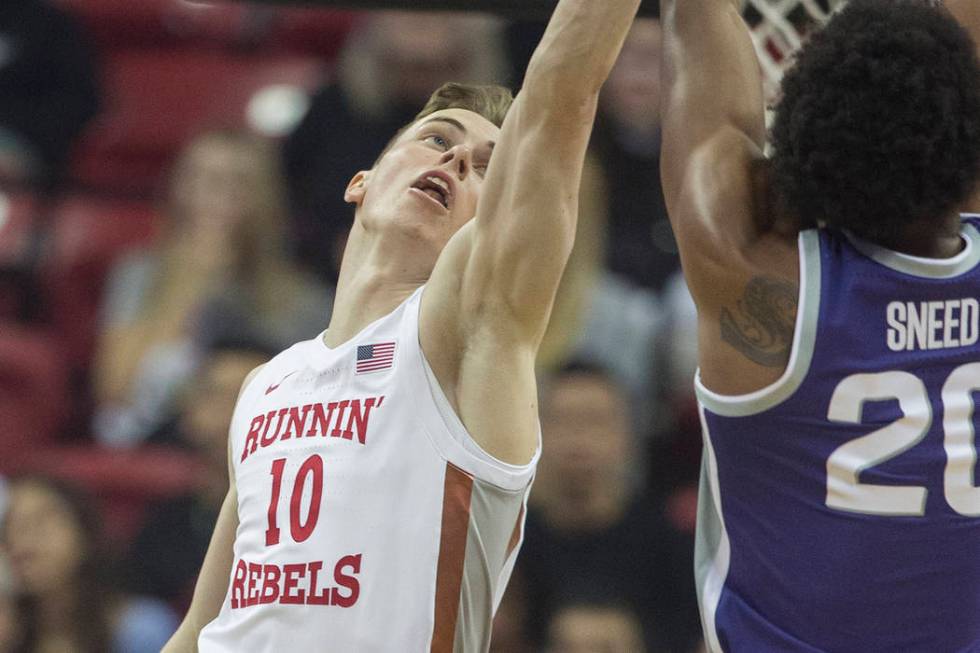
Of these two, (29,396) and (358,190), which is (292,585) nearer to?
(358,190)

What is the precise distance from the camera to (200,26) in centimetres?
788

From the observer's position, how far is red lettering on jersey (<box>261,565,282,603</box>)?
125 inches

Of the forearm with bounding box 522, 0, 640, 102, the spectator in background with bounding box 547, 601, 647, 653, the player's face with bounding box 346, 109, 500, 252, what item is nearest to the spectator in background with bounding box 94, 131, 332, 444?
the spectator in background with bounding box 547, 601, 647, 653

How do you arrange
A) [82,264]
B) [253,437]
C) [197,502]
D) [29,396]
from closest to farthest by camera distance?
[253,437], [197,502], [29,396], [82,264]

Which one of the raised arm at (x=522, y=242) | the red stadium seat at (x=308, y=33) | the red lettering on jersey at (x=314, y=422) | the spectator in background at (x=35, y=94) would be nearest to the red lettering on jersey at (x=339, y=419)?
the red lettering on jersey at (x=314, y=422)

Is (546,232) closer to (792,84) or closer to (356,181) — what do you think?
(792,84)

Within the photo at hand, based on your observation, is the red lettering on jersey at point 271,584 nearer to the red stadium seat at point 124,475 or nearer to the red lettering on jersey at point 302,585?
the red lettering on jersey at point 302,585

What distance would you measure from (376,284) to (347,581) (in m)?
0.74

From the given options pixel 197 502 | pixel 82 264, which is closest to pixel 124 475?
pixel 197 502

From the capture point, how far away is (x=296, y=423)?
3.35 metres

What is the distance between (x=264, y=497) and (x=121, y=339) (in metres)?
3.39

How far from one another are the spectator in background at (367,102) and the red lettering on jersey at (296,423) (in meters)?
2.85

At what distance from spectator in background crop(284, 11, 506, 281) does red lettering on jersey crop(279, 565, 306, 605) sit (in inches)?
122

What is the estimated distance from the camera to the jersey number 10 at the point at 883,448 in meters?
2.66
